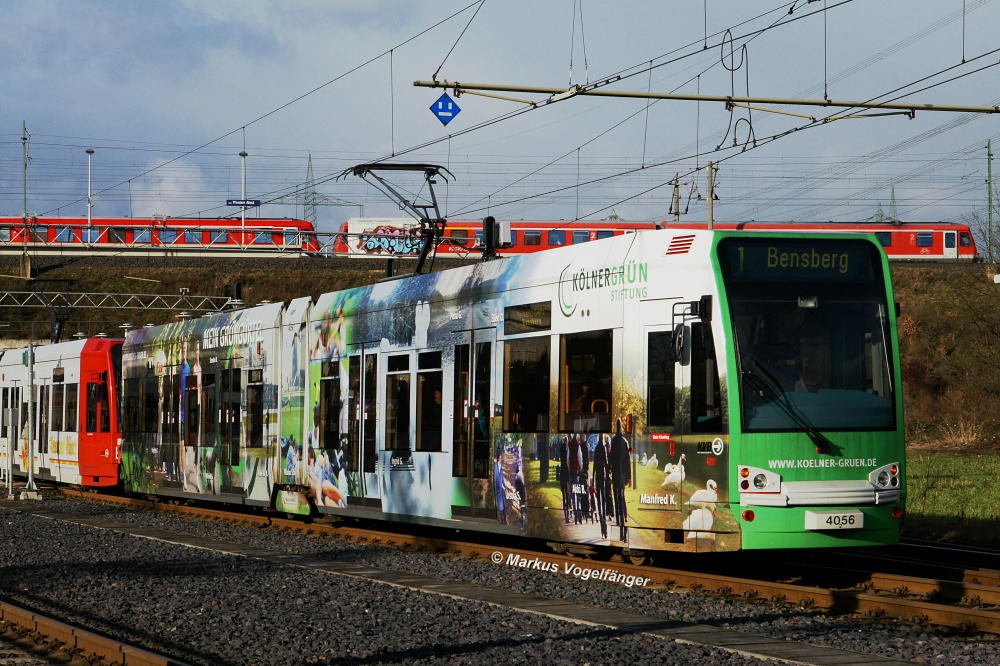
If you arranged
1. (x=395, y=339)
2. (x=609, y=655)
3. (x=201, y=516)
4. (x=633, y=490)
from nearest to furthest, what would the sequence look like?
1. (x=609, y=655)
2. (x=633, y=490)
3. (x=395, y=339)
4. (x=201, y=516)

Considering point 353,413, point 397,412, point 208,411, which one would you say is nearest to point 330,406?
point 353,413

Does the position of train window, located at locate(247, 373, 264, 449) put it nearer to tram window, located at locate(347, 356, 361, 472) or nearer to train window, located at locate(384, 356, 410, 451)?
tram window, located at locate(347, 356, 361, 472)

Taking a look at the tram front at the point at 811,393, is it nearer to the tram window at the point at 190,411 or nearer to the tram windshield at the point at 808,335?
the tram windshield at the point at 808,335

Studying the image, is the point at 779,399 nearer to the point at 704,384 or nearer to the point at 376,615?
the point at 704,384

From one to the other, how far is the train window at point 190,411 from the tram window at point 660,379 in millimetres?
12943

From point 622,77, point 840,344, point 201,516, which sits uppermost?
point 622,77

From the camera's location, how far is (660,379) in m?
12.4

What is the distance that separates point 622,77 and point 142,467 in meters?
13.8

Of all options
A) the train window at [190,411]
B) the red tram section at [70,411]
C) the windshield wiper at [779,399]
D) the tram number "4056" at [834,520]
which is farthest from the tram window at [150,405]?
the tram number "4056" at [834,520]

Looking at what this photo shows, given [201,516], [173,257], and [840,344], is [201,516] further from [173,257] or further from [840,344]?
[173,257]

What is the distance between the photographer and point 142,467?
26.2 metres

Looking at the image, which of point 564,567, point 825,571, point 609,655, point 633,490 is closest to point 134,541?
point 564,567

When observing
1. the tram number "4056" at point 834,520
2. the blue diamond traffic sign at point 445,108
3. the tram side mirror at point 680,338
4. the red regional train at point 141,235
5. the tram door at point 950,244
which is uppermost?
the red regional train at point 141,235

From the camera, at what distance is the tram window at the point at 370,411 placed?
17391 millimetres
